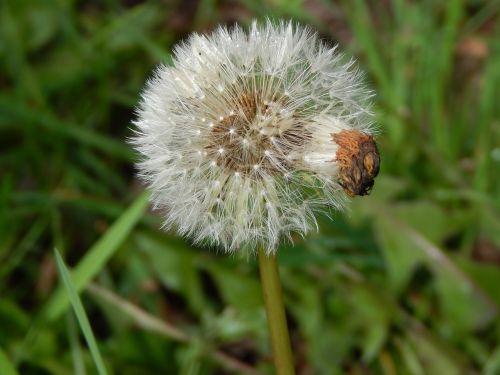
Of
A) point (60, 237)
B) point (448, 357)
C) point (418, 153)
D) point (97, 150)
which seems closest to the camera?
point (448, 357)

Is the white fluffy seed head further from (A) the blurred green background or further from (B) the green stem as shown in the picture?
(A) the blurred green background

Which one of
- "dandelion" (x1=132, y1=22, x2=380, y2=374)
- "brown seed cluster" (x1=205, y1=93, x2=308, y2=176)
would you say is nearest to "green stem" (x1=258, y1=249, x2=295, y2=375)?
"dandelion" (x1=132, y1=22, x2=380, y2=374)

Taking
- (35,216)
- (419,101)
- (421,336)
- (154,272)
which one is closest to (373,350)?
(421,336)

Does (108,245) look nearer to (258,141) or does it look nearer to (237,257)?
(237,257)

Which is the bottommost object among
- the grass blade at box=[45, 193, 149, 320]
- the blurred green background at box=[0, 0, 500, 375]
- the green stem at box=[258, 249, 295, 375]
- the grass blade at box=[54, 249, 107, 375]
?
the grass blade at box=[54, 249, 107, 375]

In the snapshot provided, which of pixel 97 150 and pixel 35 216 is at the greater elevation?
pixel 97 150

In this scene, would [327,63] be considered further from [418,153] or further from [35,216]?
[35,216]
